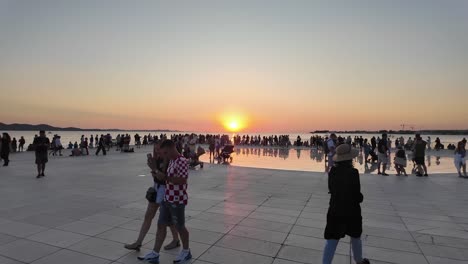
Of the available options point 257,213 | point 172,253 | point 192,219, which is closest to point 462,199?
point 257,213

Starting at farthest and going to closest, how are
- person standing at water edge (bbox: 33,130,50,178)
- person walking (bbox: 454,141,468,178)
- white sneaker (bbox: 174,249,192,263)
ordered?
person walking (bbox: 454,141,468,178) → person standing at water edge (bbox: 33,130,50,178) → white sneaker (bbox: 174,249,192,263)

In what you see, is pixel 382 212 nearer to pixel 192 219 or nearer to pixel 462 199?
pixel 462 199

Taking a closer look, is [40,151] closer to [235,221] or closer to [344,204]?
[235,221]

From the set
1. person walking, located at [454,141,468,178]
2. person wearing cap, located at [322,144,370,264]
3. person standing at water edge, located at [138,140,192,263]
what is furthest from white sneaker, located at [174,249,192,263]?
person walking, located at [454,141,468,178]

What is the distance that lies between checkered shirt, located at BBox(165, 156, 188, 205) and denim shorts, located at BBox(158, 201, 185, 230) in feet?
0.26

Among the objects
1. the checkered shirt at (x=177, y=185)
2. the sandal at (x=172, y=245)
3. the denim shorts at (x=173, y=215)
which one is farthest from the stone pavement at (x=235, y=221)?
the checkered shirt at (x=177, y=185)

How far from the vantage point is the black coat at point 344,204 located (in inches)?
138

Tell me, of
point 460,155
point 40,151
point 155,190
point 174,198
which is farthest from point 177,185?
point 460,155

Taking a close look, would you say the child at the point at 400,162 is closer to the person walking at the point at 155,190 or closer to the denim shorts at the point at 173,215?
the person walking at the point at 155,190

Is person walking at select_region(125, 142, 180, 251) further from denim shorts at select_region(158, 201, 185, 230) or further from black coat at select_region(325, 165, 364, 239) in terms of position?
black coat at select_region(325, 165, 364, 239)

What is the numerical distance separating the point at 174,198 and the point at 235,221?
237 centimetres

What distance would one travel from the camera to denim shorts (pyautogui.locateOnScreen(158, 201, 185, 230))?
4.01 metres

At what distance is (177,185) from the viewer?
13.1 feet

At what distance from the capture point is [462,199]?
27.8 ft
